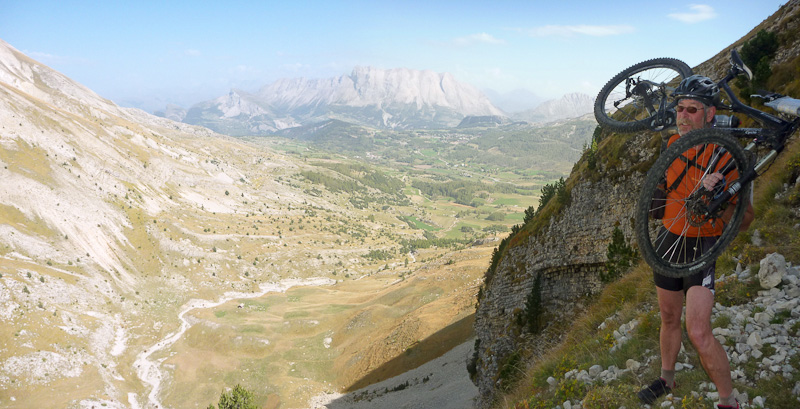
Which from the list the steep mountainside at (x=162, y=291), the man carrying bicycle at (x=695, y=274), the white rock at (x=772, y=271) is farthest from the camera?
the steep mountainside at (x=162, y=291)

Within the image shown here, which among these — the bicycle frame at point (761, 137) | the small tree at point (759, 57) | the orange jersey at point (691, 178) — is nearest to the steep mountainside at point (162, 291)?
the small tree at point (759, 57)

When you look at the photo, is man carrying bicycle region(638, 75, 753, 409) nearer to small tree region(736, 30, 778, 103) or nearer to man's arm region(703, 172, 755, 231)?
man's arm region(703, 172, 755, 231)

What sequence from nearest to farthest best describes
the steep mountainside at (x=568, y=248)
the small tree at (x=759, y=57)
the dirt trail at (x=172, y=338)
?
1. the small tree at (x=759, y=57)
2. the steep mountainside at (x=568, y=248)
3. the dirt trail at (x=172, y=338)

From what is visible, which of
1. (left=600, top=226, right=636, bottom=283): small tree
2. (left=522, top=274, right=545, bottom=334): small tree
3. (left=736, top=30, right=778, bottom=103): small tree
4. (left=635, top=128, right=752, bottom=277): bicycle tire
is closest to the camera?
(left=635, top=128, right=752, bottom=277): bicycle tire

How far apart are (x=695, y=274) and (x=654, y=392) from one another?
9.29 feet

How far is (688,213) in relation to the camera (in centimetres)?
662

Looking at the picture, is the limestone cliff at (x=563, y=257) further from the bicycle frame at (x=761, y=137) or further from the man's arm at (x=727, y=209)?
the man's arm at (x=727, y=209)

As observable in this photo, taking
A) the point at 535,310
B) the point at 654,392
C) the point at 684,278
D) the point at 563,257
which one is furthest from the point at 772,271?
the point at 535,310

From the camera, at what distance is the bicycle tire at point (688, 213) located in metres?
6.31

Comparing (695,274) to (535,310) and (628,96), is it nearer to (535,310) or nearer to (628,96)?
(628,96)

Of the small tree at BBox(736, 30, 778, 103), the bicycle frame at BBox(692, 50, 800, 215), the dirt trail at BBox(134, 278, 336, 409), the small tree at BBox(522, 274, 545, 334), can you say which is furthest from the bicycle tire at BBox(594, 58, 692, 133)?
the dirt trail at BBox(134, 278, 336, 409)

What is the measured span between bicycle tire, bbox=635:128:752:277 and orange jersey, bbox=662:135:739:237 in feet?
0.07

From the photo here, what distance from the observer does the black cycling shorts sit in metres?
6.52

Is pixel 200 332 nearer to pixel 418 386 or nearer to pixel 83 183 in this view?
pixel 418 386
